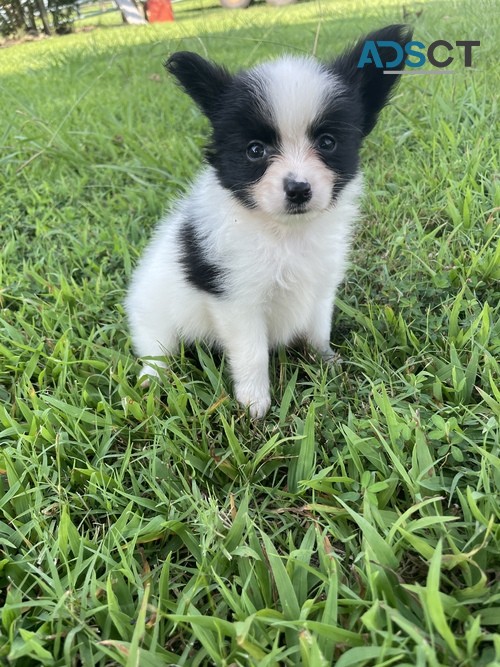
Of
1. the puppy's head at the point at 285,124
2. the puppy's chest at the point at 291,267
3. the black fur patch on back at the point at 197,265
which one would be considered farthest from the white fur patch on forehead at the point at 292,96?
the black fur patch on back at the point at 197,265

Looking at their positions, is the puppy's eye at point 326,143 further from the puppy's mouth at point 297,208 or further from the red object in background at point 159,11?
the red object in background at point 159,11

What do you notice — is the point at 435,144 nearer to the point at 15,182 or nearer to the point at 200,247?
the point at 200,247

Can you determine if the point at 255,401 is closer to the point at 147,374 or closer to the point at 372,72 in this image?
the point at 147,374

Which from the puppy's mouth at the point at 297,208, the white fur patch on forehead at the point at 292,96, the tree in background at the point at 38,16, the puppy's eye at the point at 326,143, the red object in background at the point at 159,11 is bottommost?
the puppy's mouth at the point at 297,208

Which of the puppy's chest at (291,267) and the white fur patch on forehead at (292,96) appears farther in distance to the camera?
the puppy's chest at (291,267)

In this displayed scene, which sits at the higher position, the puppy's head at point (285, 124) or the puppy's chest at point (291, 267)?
the puppy's head at point (285, 124)

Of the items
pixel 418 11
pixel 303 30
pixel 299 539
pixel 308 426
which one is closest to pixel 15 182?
pixel 308 426
